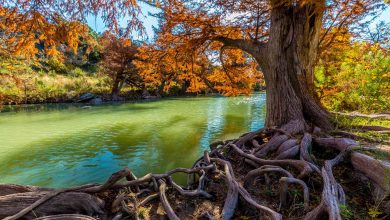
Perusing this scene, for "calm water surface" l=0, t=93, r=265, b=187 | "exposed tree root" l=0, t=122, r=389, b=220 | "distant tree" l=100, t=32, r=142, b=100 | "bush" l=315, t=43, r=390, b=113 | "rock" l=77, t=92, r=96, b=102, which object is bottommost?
"calm water surface" l=0, t=93, r=265, b=187

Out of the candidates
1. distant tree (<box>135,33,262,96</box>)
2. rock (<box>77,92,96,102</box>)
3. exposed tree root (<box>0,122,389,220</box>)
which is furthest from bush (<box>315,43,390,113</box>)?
rock (<box>77,92,96,102</box>)

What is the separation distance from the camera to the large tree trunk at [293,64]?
4.96 m

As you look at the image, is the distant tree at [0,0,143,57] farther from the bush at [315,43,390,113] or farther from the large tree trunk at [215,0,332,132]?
the bush at [315,43,390,113]

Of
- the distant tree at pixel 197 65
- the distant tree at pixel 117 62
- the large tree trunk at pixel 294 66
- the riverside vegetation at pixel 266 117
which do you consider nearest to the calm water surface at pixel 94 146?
the riverside vegetation at pixel 266 117

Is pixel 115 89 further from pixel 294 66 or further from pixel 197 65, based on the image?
pixel 294 66

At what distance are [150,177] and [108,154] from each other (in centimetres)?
375

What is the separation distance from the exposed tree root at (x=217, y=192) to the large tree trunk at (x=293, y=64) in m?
1.17

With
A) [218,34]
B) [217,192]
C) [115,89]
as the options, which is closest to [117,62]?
[115,89]

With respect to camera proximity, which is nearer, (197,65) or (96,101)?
(197,65)

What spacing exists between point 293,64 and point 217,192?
3.30 metres

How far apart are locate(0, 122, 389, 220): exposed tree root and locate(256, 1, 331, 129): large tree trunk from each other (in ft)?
3.85

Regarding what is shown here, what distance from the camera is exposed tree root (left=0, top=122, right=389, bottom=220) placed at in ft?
7.94

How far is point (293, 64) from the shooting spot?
16.4 feet

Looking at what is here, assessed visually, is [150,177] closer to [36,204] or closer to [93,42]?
[36,204]
